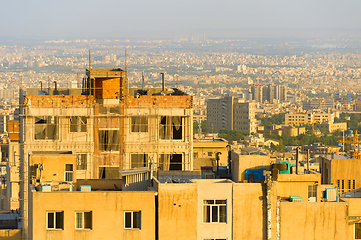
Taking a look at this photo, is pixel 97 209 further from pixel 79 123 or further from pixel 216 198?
pixel 79 123

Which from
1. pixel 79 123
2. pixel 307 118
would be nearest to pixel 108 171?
pixel 79 123

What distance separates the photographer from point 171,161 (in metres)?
19.7

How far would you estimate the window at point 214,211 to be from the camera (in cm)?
1054

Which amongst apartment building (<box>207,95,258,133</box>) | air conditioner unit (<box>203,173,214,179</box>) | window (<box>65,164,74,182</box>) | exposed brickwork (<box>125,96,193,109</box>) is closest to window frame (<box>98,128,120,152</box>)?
exposed brickwork (<box>125,96,193,109</box>)

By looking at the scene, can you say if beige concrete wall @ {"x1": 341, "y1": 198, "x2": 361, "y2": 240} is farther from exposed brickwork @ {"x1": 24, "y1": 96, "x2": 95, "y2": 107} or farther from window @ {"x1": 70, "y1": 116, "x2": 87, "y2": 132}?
exposed brickwork @ {"x1": 24, "y1": 96, "x2": 95, "y2": 107}

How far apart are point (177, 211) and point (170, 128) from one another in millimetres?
9502

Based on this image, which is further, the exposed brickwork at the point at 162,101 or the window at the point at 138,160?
the exposed brickwork at the point at 162,101

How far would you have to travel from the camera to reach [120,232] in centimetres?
1034

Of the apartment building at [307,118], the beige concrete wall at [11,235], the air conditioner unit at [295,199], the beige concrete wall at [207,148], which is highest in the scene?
the air conditioner unit at [295,199]

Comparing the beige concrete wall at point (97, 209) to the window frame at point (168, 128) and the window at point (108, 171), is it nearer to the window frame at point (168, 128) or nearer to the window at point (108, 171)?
the window at point (108, 171)

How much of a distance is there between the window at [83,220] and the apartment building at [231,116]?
137 m

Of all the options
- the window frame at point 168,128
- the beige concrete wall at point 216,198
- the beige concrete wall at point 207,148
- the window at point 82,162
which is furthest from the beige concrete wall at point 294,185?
the beige concrete wall at point 207,148

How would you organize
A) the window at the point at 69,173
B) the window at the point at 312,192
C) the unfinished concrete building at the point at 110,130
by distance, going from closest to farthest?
the window at the point at 312,192 → the window at the point at 69,173 → the unfinished concrete building at the point at 110,130

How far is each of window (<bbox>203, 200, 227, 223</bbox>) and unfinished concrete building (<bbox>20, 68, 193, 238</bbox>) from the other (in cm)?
869
